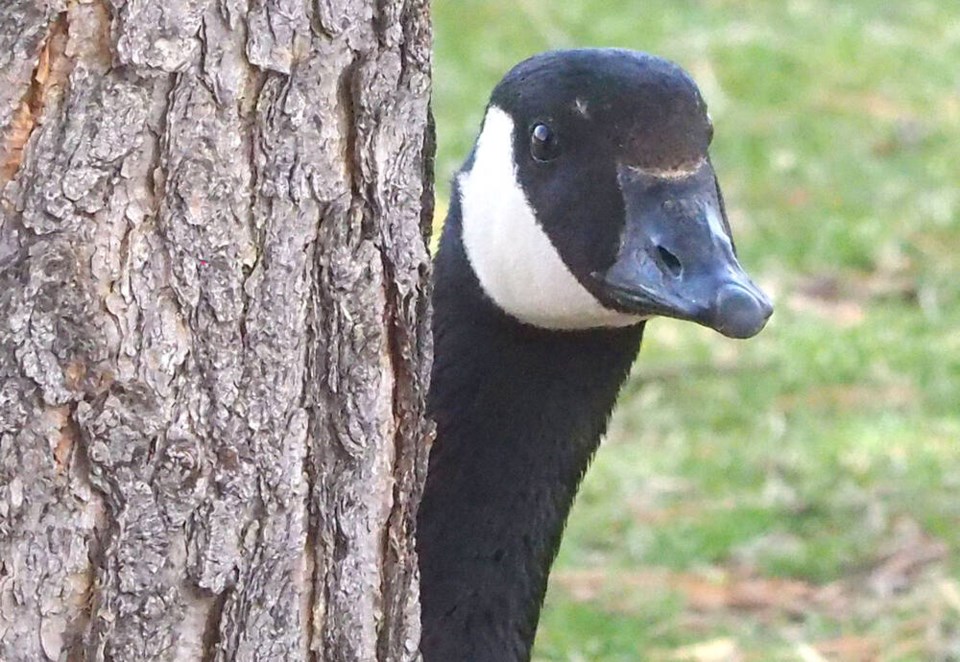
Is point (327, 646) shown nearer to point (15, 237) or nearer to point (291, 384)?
point (291, 384)

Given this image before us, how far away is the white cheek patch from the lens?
2996mm

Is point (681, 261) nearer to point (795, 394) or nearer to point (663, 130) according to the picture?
point (663, 130)

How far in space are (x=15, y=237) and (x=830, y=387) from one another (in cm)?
503

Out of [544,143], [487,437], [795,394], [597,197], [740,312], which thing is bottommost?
[740,312]

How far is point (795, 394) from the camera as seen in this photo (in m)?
6.78

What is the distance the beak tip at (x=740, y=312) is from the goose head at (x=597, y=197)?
8cm

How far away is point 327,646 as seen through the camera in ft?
8.40

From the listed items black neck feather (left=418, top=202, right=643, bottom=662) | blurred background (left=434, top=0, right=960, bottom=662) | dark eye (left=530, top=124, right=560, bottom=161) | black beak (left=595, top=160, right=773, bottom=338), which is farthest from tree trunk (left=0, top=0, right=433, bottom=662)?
blurred background (left=434, top=0, right=960, bottom=662)

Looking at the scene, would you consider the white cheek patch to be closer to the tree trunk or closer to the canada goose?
the canada goose

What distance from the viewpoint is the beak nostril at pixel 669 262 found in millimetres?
2683

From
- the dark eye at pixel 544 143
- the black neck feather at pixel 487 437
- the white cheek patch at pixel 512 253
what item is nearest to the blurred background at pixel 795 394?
the black neck feather at pixel 487 437

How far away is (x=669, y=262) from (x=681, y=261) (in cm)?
4

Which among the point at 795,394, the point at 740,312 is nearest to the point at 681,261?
the point at 740,312

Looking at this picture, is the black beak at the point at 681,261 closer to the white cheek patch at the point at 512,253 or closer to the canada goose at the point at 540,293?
the canada goose at the point at 540,293
